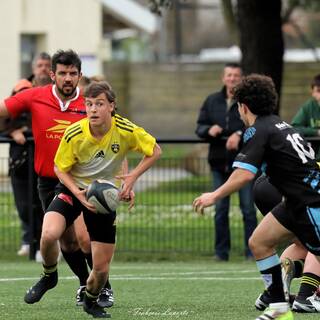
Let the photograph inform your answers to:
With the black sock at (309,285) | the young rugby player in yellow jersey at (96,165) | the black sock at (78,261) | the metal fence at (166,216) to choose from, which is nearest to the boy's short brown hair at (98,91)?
the young rugby player in yellow jersey at (96,165)

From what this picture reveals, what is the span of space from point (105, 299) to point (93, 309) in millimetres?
467

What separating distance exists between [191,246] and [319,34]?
38.2m

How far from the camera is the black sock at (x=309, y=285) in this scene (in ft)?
31.8

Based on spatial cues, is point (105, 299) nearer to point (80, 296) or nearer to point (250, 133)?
point (80, 296)

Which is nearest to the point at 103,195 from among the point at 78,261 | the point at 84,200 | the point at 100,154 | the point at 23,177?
the point at 84,200

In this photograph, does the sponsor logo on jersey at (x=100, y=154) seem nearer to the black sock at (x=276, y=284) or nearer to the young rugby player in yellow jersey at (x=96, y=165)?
the young rugby player in yellow jersey at (x=96, y=165)

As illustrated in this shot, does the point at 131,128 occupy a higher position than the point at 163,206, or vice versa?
the point at 131,128

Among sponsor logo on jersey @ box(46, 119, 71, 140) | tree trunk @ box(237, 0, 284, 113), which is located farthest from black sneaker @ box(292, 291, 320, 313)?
tree trunk @ box(237, 0, 284, 113)

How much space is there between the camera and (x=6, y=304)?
10.1 metres

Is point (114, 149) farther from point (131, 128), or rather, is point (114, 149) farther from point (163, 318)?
point (163, 318)

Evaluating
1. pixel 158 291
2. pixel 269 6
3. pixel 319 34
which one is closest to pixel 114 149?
pixel 158 291

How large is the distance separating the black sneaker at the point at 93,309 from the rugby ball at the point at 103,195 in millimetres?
855

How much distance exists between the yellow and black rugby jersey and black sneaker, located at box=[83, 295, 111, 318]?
0.88 meters

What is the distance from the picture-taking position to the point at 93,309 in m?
9.38
